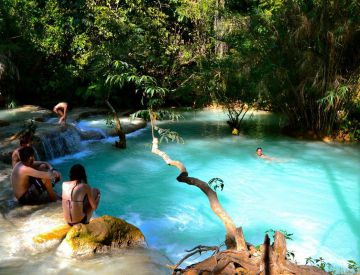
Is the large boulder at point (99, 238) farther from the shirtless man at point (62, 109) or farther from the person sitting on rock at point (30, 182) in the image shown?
the shirtless man at point (62, 109)

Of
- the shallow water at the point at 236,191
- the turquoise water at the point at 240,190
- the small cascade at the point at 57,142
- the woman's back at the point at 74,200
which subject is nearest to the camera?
the woman's back at the point at 74,200

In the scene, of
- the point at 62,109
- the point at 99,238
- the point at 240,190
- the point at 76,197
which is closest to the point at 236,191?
the point at 240,190

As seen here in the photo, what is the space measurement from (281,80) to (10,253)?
9165mm

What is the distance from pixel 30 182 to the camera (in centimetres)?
543

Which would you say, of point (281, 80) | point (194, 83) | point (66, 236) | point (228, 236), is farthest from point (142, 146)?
point (228, 236)

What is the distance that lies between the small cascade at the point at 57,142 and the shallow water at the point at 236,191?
0.24 metres

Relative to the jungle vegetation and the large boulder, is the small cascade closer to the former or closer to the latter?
the jungle vegetation

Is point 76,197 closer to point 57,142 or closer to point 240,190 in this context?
point 240,190

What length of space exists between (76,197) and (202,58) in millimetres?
9989

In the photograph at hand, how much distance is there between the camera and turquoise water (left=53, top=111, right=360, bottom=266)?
20.4ft

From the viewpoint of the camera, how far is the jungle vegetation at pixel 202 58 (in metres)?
10.7

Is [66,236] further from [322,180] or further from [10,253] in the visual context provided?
[322,180]

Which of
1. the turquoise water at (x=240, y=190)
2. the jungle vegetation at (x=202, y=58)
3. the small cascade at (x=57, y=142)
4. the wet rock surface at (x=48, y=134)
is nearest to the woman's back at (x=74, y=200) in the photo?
the turquoise water at (x=240, y=190)

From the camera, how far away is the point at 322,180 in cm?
883
